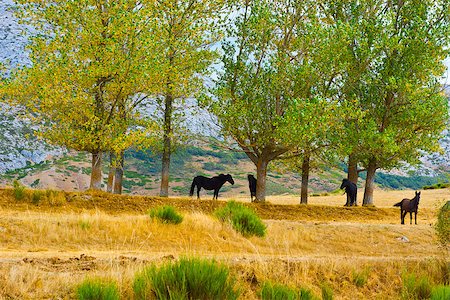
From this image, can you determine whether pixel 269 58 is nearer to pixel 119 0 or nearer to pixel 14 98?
pixel 119 0

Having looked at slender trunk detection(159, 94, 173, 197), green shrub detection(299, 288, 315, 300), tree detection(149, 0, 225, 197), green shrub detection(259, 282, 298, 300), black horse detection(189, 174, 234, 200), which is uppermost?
tree detection(149, 0, 225, 197)

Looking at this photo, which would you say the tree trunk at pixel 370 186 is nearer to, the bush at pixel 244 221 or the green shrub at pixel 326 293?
the bush at pixel 244 221

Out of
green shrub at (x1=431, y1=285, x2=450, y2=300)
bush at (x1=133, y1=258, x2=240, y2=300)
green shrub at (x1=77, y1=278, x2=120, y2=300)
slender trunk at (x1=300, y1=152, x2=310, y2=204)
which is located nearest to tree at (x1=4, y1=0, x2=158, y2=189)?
slender trunk at (x1=300, y1=152, x2=310, y2=204)

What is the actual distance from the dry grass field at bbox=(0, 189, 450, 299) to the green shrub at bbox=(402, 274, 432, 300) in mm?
506

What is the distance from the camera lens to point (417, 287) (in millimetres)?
15742

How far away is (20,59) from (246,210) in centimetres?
18211

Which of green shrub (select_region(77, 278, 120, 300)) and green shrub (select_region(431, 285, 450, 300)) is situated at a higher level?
green shrub (select_region(77, 278, 120, 300))

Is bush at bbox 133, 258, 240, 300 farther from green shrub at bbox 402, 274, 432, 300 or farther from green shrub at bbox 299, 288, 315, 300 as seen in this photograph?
green shrub at bbox 402, 274, 432, 300

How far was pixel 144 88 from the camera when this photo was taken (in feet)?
97.5

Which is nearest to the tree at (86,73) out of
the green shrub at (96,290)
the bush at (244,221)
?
the bush at (244,221)

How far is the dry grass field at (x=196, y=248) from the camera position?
1173 cm

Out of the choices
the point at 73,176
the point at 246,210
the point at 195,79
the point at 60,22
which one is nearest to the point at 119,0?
the point at 60,22

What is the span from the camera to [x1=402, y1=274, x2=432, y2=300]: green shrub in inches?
609

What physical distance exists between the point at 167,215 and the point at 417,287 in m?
9.84
